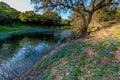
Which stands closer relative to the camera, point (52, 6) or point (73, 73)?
point (73, 73)

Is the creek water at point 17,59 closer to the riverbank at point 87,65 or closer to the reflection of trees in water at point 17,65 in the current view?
the reflection of trees in water at point 17,65

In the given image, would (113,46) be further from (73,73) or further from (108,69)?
(73,73)

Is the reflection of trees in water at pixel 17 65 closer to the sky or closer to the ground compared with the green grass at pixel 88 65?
closer to the ground

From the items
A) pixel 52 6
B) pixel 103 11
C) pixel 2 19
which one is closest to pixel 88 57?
pixel 52 6

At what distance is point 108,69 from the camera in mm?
7965

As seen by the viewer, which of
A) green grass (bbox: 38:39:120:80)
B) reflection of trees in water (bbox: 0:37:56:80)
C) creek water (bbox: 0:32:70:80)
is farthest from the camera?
creek water (bbox: 0:32:70:80)

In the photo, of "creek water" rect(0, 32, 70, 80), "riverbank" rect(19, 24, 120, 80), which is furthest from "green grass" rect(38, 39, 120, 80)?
"creek water" rect(0, 32, 70, 80)

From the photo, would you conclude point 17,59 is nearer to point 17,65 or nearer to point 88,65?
point 17,65

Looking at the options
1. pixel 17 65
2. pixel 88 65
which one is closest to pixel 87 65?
pixel 88 65

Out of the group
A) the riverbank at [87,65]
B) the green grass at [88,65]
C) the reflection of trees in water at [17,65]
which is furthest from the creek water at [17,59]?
the green grass at [88,65]

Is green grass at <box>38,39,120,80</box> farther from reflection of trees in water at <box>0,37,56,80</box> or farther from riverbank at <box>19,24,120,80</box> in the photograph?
reflection of trees in water at <box>0,37,56,80</box>

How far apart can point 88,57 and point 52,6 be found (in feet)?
46.4

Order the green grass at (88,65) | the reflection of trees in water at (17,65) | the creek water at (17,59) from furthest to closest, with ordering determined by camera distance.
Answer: the creek water at (17,59), the reflection of trees in water at (17,65), the green grass at (88,65)

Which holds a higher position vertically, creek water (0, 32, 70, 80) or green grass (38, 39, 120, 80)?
green grass (38, 39, 120, 80)
